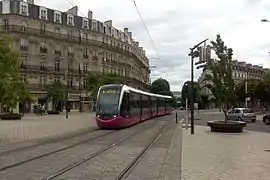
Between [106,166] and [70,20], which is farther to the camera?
[70,20]

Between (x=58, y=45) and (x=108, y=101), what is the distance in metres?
55.7

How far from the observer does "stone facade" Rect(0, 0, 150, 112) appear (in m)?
78.7

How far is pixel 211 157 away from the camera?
605 inches

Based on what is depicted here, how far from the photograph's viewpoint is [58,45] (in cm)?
8594

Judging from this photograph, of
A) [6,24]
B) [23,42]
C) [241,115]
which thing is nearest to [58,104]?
[23,42]

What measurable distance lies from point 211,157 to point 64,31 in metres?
75.4

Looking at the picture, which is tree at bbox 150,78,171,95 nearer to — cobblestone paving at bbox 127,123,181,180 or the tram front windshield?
the tram front windshield

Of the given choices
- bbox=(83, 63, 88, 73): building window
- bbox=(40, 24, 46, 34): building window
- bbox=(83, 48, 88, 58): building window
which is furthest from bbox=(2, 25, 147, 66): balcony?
bbox=(83, 63, 88, 73): building window

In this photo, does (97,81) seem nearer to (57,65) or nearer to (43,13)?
(57,65)

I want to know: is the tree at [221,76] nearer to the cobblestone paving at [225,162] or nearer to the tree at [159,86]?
the cobblestone paving at [225,162]

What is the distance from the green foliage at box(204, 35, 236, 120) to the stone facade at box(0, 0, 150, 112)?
45.1 m

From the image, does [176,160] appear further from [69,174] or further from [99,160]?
[69,174]

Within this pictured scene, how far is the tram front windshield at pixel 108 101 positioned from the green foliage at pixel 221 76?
6.60 metres

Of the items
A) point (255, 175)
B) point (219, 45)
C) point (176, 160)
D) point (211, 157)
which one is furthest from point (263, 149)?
point (219, 45)
